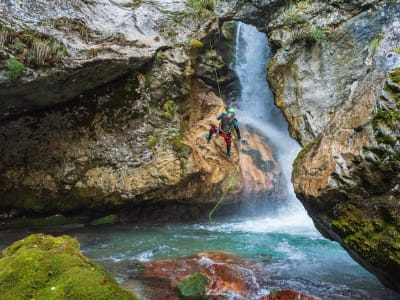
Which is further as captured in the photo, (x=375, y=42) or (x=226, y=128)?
(x=226, y=128)

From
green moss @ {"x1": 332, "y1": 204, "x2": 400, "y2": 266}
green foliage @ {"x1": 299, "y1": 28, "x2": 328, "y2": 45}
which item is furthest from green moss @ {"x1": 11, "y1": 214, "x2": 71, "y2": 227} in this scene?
green foliage @ {"x1": 299, "y1": 28, "x2": 328, "y2": 45}

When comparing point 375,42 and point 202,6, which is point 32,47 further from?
point 375,42

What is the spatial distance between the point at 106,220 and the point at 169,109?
433 cm

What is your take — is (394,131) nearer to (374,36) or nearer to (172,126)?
(374,36)

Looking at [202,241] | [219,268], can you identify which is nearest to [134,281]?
[219,268]

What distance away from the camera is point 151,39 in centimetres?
1141

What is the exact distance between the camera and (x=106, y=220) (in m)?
11.6

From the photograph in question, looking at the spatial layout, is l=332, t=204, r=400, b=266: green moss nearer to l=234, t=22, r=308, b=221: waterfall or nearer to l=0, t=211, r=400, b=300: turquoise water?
l=0, t=211, r=400, b=300: turquoise water

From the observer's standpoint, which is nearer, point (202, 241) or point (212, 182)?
point (202, 241)

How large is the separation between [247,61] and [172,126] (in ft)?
19.7

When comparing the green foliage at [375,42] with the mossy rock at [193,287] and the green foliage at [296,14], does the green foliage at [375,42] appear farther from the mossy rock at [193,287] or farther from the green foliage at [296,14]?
the mossy rock at [193,287]

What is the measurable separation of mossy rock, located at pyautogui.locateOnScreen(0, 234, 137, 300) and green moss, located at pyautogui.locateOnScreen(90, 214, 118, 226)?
25.5ft

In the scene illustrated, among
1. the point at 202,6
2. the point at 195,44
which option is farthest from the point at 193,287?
the point at 202,6

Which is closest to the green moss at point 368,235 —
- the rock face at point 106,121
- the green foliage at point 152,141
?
the rock face at point 106,121
